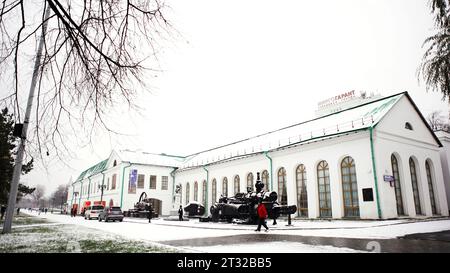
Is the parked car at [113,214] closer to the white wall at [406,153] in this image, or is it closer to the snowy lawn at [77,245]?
the snowy lawn at [77,245]

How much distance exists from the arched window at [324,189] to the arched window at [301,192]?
1460 mm

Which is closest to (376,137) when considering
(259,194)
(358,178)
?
(358,178)

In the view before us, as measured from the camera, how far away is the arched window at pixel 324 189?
2243 centimetres

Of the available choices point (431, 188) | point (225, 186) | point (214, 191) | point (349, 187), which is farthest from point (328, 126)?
point (214, 191)

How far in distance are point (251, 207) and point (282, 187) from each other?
844 cm

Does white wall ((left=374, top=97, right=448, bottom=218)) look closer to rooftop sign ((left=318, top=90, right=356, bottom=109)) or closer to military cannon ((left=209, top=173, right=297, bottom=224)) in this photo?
military cannon ((left=209, top=173, right=297, bottom=224))

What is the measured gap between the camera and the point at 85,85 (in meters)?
4.95

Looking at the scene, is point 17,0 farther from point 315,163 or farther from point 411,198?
point 411,198

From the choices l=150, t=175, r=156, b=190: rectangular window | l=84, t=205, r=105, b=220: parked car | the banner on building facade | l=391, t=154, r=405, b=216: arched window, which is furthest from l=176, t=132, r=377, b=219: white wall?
l=150, t=175, r=156, b=190: rectangular window

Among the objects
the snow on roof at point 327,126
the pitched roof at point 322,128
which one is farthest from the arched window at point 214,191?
the snow on roof at point 327,126

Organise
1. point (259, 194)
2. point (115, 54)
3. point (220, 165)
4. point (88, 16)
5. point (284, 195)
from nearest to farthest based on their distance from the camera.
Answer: point (88, 16) < point (115, 54) < point (259, 194) < point (284, 195) < point (220, 165)

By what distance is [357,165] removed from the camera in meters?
20.9

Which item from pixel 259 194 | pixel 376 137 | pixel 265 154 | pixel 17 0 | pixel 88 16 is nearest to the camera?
pixel 17 0

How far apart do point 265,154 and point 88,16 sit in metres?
25.0
